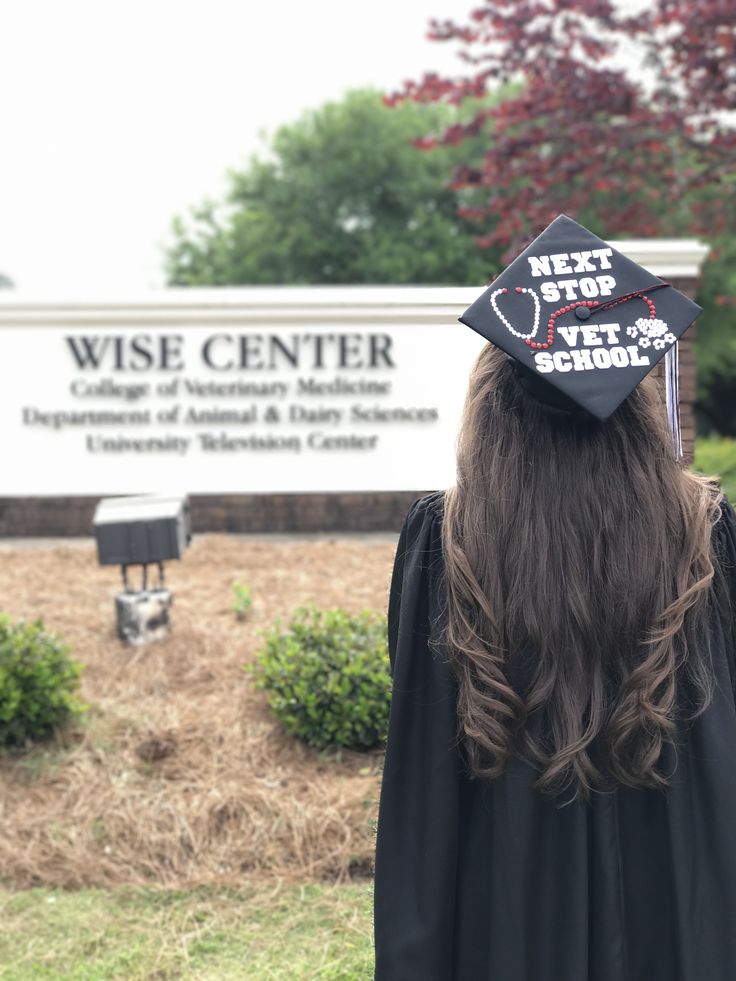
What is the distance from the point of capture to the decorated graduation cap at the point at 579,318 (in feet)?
5.31

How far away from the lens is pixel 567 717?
1.63 m

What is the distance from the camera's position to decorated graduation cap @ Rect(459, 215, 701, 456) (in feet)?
5.31

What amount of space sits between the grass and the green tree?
13.2 meters

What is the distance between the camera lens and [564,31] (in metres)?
7.35

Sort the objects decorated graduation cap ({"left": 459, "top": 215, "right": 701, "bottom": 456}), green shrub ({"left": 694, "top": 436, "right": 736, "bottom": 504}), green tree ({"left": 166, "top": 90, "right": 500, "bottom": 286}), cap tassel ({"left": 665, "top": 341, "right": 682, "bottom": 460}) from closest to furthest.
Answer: decorated graduation cap ({"left": 459, "top": 215, "right": 701, "bottom": 456}), cap tassel ({"left": 665, "top": 341, "right": 682, "bottom": 460}), green shrub ({"left": 694, "top": 436, "right": 736, "bottom": 504}), green tree ({"left": 166, "top": 90, "right": 500, "bottom": 286})

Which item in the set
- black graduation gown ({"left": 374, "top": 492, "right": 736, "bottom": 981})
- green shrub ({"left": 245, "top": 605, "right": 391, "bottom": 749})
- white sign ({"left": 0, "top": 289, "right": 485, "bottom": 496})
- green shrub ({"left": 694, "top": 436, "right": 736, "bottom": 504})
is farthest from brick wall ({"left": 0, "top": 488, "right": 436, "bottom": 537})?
black graduation gown ({"left": 374, "top": 492, "right": 736, "bottom": 981})

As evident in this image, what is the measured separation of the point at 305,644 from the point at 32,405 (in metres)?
2.25

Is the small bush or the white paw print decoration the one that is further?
the small bush

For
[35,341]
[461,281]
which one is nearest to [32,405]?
[35,341]

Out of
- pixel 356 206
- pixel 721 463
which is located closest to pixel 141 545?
pixel 721 463

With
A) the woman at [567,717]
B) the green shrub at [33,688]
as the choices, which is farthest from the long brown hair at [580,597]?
the green shrub at [33,688]

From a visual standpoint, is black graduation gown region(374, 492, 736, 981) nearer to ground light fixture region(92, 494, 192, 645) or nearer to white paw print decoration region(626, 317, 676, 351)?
white paw print decoration region(626, 317, 676, 351)

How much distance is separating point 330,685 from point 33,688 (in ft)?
4.09

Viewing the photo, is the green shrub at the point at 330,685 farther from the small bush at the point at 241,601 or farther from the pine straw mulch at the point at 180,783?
the small bush at the point at 241,601
